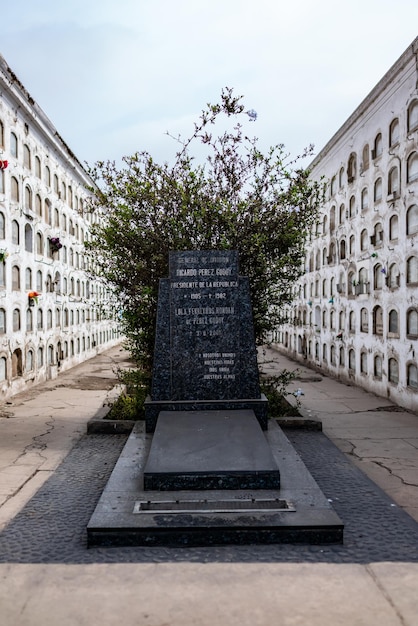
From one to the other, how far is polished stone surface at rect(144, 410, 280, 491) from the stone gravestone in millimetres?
601

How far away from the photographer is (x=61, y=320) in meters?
22.8

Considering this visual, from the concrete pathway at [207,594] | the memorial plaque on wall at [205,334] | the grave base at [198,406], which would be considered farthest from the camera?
the memorial plaque on wall at [205,334]

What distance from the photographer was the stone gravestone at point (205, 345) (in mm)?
8008

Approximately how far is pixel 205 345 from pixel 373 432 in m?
5.10

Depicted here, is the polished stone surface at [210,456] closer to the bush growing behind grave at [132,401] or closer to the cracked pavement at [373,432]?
the cracked pavement at [373,432]

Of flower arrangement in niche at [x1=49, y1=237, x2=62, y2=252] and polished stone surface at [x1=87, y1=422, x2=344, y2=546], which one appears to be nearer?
polished stone surface at [x1=87, y1=422, x2=344, y2=546]

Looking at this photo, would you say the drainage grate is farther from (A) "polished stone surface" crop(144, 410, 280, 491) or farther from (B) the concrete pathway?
(B) the concrete pathway

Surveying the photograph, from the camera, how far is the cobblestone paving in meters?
4.50

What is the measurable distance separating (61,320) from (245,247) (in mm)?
14820

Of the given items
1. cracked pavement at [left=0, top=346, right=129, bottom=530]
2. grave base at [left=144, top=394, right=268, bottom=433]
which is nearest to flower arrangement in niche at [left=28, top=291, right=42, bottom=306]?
cracked pavement at [left=0, top=346, right=129, bottom=530]

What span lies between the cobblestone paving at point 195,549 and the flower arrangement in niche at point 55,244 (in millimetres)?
14821

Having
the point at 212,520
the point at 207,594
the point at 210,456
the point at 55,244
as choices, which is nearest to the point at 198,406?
the point at 210,456

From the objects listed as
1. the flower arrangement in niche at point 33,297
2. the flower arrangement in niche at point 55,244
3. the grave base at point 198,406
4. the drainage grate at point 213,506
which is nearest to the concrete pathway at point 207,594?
the drainage grate at point 213,506

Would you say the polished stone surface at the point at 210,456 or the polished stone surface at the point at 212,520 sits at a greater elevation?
the polished stone surface at the point at 210,456
